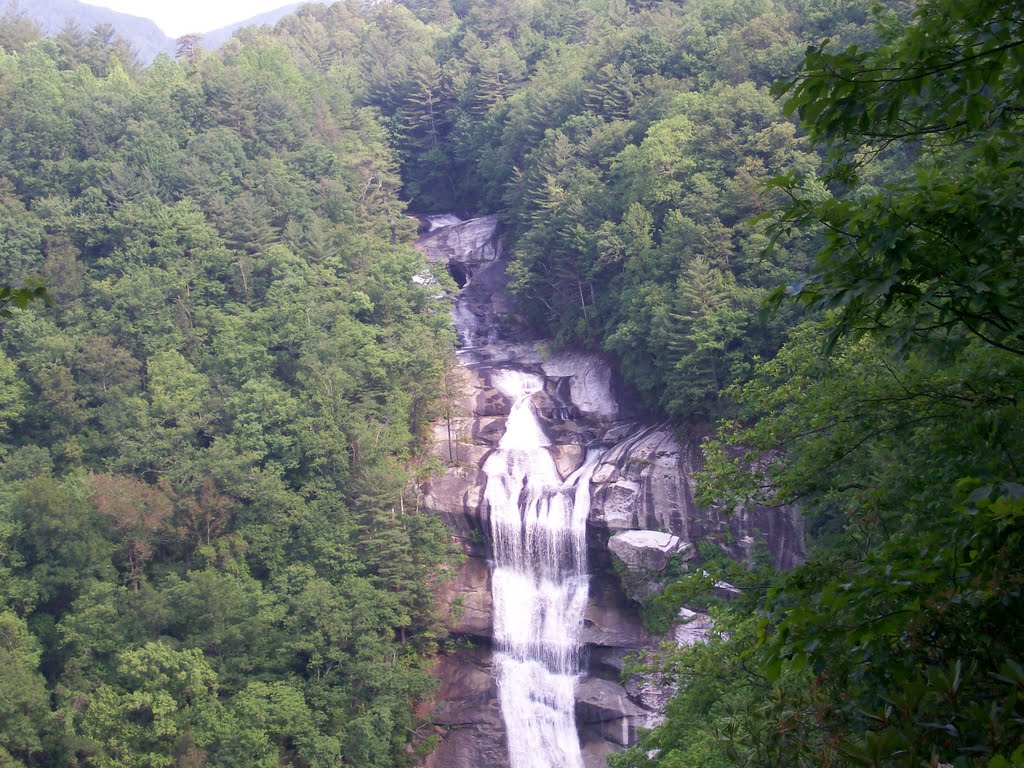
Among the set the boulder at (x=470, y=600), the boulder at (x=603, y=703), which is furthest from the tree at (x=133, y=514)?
the boulder at (x=603, y=703)

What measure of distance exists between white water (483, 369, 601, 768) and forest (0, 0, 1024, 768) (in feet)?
5.92

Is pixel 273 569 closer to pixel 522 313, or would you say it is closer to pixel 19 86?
pixel 522 313

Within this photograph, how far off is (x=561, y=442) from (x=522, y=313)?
28.5 ft

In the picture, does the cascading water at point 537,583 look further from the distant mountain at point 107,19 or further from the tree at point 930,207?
the distant mountain at point 107,19

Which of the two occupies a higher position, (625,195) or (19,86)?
(19,86)

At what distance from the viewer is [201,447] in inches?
1063

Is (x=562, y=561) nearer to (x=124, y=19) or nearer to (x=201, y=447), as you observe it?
(x=201, y=447)

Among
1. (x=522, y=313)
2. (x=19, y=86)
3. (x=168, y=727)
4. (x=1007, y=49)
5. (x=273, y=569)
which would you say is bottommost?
(x=168, y=727)

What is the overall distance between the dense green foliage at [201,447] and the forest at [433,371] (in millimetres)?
111

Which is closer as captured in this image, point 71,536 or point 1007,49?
point 1007,49

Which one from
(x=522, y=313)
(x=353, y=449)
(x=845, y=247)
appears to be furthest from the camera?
(x=522, y=313)

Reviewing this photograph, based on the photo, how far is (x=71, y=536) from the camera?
23.4 metres

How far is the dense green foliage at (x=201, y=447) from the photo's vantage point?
2133 centimetres

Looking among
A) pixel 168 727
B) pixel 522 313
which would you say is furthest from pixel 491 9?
pixel 168 727
